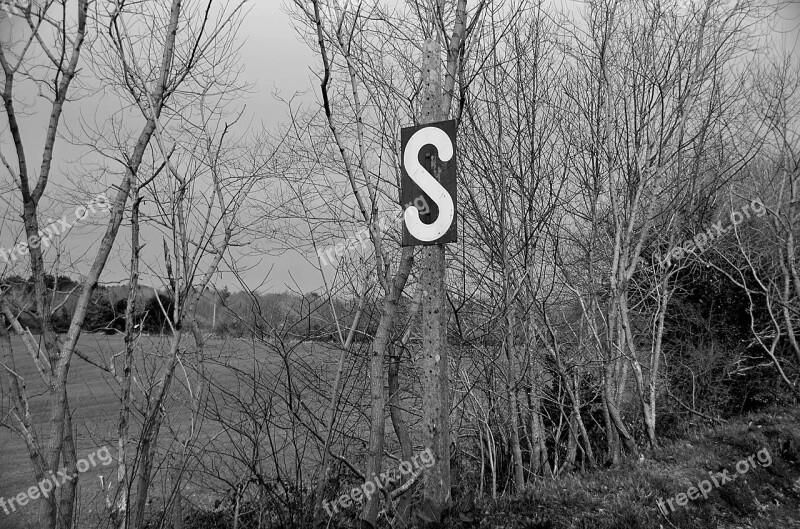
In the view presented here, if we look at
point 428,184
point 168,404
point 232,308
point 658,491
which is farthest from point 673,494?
point 168,404

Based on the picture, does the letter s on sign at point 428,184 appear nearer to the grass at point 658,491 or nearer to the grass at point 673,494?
the grass at point 658,491

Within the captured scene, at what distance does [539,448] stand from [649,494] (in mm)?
2788

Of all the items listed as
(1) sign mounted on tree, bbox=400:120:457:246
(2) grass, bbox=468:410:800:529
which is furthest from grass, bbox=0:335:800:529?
(1) sign mounted on tree, bbox=400:120:457:246

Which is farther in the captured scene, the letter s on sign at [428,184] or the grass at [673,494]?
the grass at [673,494]

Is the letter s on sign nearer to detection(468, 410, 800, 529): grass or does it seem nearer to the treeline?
the treeline

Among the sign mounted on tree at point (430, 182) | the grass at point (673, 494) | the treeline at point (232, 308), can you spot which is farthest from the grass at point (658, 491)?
the sign mounted on tree at point (430, 182)

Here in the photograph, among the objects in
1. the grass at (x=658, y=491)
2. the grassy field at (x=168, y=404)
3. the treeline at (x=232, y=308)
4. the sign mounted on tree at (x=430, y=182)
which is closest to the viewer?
the sign mounted on tree at (x=430, y=182)

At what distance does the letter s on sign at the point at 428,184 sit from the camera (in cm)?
356

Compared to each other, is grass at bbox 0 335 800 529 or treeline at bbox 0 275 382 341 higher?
treeline at bbox 0 275 382 341

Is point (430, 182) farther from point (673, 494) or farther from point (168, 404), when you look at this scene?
point (168, 404)

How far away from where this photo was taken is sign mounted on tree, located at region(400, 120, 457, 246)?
356 centimetres

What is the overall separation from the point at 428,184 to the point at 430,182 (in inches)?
0.7

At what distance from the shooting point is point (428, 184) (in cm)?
359

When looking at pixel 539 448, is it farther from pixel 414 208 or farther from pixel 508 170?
pixel 414 208
